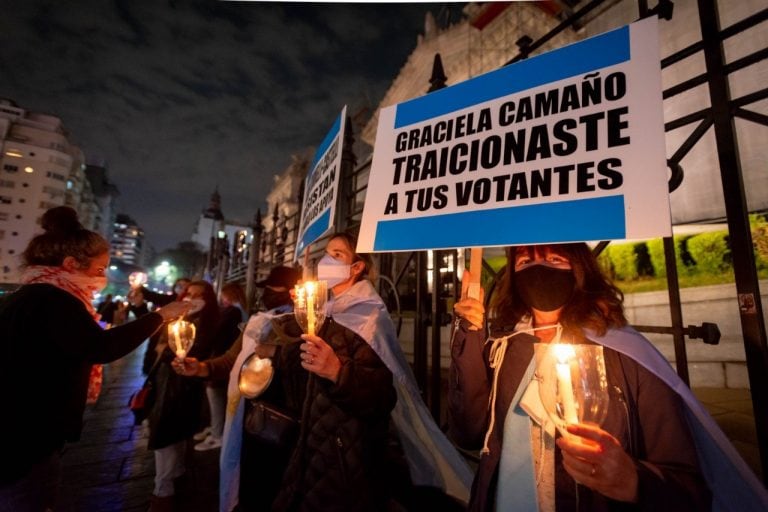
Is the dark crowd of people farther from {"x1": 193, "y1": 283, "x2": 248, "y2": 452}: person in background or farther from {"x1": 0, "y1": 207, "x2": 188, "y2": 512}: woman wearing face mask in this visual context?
{"x1": 193, "y1": 283, "x2": 248, "y2": 452}: person in background

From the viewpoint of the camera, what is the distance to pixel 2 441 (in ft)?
5.83

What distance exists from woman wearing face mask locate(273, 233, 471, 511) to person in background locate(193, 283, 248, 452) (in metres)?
2.54

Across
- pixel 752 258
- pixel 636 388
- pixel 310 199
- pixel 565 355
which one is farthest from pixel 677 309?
pixel 310 199

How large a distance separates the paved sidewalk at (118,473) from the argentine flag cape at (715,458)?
3.76 m

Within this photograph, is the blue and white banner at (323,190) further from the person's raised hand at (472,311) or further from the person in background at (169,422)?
the person's raised hand at (472,311)

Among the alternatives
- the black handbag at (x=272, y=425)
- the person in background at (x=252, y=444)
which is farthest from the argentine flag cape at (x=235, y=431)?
the black handbag at (x=272, y=425)

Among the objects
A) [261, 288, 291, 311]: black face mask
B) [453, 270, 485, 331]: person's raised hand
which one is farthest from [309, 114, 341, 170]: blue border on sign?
[453, 270, 485, 331]: person's raised hand

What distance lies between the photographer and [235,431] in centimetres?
279

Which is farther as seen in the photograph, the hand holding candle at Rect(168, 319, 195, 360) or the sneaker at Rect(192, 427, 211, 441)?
the sneaker at Rect(192, 427, 211, 441)

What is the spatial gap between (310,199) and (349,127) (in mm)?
1108

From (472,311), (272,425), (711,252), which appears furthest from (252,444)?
(711,252)

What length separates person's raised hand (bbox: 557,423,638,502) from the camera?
3.07 ft

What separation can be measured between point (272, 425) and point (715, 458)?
2225 mm

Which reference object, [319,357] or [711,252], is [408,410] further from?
[711,252]
